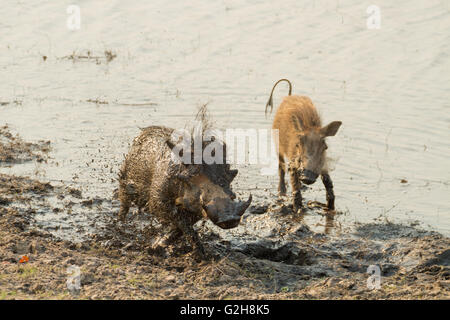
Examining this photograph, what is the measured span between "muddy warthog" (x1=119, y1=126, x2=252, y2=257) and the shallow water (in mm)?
1394

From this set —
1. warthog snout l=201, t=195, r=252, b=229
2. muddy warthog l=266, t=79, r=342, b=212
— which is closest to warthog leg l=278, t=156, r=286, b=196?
muddy warthog l=266, t=79, r=342, b=212

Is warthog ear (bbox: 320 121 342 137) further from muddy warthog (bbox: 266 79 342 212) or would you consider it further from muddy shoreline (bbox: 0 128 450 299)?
muddy shoreline (bbox: 0 128 450 299)

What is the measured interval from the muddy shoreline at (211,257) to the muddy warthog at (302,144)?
408mm

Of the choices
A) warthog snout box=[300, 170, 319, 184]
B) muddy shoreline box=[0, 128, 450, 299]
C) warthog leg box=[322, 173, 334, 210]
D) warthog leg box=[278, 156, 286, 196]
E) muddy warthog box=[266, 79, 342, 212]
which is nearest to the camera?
muddy shoreline box=[0, 128, 450, 299]

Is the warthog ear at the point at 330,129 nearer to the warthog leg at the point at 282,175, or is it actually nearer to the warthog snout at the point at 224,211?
the warthog leg at the point at 282,175

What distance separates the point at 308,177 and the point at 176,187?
221 centimetres

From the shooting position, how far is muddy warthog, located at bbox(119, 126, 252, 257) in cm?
529

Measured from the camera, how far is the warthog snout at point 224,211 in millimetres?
5203

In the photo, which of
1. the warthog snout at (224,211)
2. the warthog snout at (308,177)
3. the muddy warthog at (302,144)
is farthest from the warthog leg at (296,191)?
the warthog snout at (224,211)

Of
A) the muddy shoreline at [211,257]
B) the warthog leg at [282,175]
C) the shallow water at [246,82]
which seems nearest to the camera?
the muddy shoreline at [211,257]

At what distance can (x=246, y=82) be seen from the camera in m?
12.3

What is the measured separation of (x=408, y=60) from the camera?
41.7 ft

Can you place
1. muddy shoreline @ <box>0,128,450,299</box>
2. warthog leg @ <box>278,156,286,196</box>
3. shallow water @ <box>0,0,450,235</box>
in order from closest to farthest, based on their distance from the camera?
muddy shoreline @ <box>0,128,450,299</box>, warthog leg @ <box>278,156,286,196</box>, shallow water @ <box>0,0,450,235</box>

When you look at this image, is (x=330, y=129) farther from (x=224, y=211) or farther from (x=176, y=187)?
(x=224, y=211)
